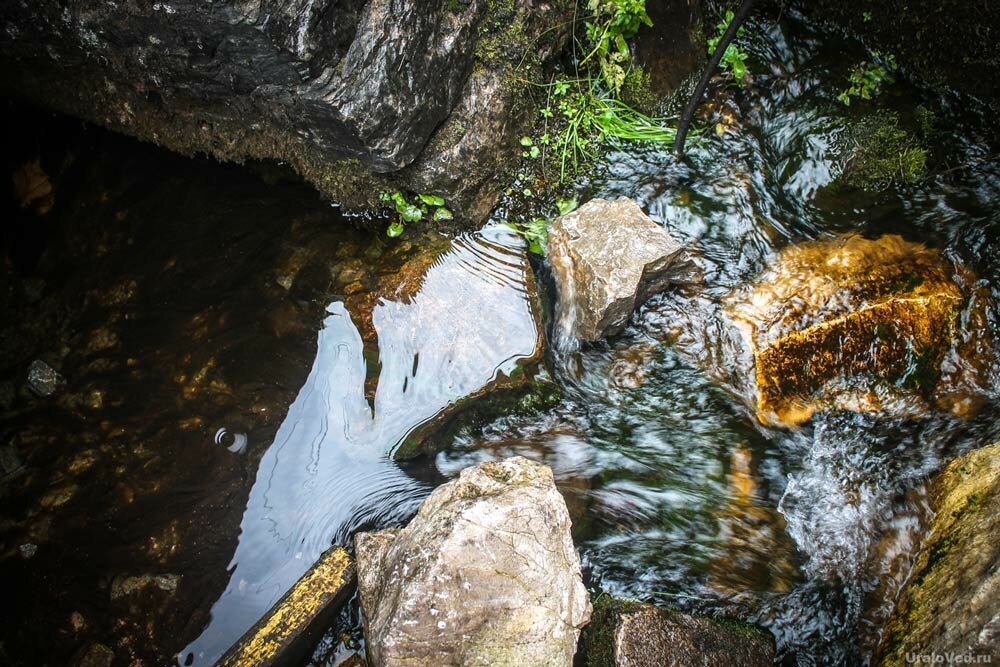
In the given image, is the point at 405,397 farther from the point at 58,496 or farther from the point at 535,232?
the point at 58,496

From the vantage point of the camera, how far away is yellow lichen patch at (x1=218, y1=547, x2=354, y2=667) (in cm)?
285

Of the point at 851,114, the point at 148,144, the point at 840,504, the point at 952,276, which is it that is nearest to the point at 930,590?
the point at 840,504

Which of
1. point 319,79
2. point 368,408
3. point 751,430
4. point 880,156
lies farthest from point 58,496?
point 880,156

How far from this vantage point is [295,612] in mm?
2973

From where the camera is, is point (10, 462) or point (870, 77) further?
point (870, 77)

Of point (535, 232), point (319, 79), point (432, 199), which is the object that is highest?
point (319, 79)

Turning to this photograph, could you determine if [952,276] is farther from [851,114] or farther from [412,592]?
[412,592]

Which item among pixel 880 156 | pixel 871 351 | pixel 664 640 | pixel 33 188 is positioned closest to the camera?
pixel 664 640

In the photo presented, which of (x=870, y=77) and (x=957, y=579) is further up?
(x=870, y=77)

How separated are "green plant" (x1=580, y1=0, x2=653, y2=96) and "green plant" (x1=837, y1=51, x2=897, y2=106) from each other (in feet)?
5.18

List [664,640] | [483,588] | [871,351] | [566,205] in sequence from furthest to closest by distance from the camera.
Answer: [566,205] → [871,351] → [664,640] → [483,588]

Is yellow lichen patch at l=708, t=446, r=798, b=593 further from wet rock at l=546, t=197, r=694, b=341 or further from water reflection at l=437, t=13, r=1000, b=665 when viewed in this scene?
wet rock at l=546, t=197, r=694, b=341

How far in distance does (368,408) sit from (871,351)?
309 centimetres

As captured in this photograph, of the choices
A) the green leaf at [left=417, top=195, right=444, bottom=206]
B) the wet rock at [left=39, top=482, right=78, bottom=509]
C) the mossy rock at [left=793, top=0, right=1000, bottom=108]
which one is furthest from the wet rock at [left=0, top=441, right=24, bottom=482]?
the mossy rock at [left=793, top=0, right=1000, bottom=108]
